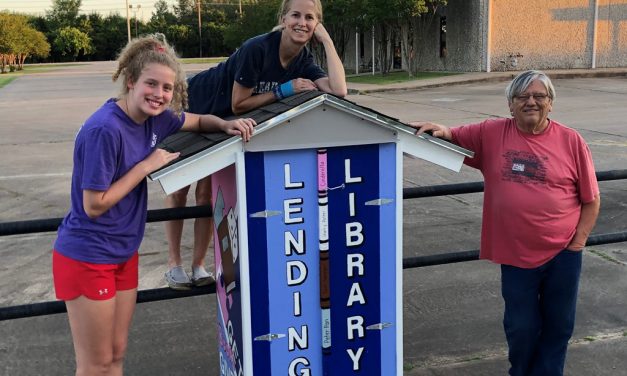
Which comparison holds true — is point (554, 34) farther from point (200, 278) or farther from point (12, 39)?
point (12, 39)

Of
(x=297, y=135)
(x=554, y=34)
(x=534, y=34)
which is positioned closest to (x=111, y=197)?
(x=297, y=135)

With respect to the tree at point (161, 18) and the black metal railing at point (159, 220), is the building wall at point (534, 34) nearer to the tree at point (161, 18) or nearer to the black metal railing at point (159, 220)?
the black metal railing at point (159, 220)

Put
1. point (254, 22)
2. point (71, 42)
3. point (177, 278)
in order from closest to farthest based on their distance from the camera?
point (177, 278)
point (254, 22)
point (71, 42)

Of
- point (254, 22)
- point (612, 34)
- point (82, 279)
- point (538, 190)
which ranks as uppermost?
point (254, 22)

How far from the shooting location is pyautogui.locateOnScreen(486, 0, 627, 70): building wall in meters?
27.7


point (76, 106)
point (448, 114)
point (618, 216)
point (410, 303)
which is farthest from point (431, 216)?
point (76, 106)

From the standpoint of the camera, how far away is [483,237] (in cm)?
309

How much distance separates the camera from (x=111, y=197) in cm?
232

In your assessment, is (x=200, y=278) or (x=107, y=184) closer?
(x=107, y=184)

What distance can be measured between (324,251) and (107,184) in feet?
2.76

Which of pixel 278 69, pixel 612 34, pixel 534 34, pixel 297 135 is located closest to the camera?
pixel 297 135

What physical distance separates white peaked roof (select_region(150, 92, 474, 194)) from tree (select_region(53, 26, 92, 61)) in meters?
86.1

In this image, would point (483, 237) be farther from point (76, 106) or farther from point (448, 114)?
point (76, 106)

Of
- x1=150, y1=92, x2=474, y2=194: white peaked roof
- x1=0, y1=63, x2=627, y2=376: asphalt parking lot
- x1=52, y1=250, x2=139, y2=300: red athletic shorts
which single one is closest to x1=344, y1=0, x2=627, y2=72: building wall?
x1=0, y1=63, x2=627, y2=376: asphalt parking lot
